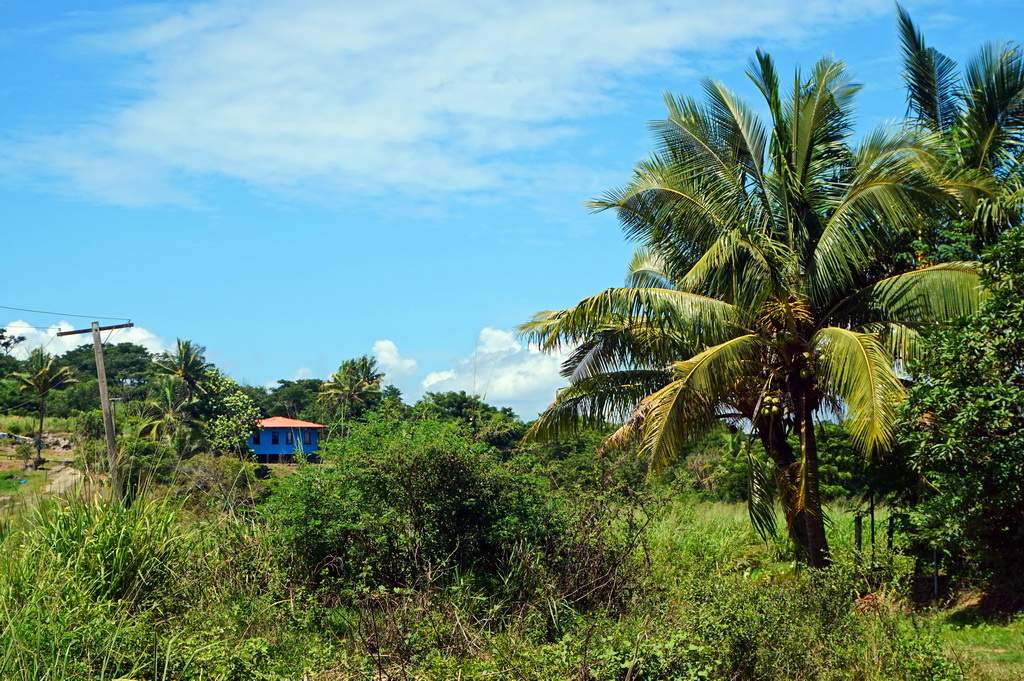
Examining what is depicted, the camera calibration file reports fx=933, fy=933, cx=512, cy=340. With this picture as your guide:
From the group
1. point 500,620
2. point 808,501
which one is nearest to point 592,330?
point 808,501

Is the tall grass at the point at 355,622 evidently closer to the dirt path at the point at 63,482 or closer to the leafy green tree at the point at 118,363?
Answer: the dirt path at the point at 63,482

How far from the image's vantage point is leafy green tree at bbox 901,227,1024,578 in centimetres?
915

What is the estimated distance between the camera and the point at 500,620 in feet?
29.9

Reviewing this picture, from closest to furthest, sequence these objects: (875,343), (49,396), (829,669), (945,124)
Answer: (829,669) < (875,343) < (945,124) < (49,396)

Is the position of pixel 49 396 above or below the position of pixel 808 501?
above

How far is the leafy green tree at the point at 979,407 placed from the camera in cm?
915

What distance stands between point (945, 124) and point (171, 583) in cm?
1499

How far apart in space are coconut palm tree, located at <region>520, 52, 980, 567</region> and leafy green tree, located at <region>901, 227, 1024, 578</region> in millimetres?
910

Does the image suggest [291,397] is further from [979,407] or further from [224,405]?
[979,407]

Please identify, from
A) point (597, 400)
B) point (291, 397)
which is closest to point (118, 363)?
point (291, 397)

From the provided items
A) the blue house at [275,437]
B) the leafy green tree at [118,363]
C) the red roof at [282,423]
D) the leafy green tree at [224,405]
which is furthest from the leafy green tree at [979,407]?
the leafy green tree at [118,363]

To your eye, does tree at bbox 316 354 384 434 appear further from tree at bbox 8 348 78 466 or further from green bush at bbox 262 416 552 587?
green bush at bbox 262 416 552 587

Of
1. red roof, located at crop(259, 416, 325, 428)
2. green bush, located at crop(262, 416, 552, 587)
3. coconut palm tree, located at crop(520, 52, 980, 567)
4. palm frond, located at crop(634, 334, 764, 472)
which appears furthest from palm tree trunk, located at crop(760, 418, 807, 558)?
red roof, located at crop(259, 416, 325, 428)

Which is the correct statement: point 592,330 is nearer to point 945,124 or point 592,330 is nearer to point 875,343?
point 875,343
